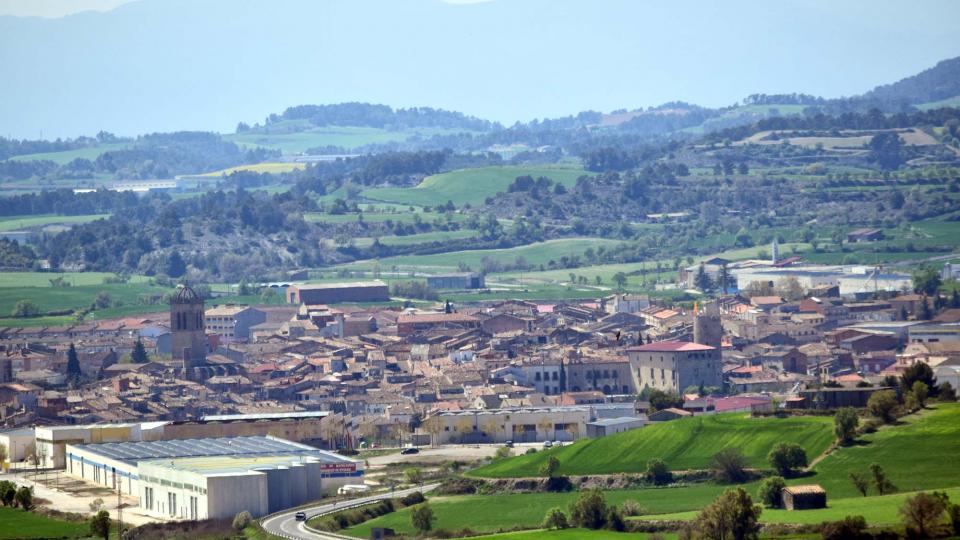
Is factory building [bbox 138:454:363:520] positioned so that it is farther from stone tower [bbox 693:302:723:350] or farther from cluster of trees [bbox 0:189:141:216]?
cluster of trees [bbox 0:189:141:216]

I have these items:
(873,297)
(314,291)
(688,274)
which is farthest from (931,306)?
(314,291)

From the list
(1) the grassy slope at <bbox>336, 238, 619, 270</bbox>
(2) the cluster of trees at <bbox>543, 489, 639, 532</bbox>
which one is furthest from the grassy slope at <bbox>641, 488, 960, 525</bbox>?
(1) the grassy slope at <bbox>336, 238, 619, 270</bbox>

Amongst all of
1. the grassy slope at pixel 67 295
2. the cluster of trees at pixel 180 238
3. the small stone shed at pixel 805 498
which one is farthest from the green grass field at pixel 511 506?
the cluster of trees at pixel 180 238

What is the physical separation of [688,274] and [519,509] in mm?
65049

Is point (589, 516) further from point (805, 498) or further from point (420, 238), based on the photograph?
point (420, 238)

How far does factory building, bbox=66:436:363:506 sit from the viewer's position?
5559 cm

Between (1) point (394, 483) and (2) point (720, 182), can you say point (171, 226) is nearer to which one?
(2) point (720, 182)

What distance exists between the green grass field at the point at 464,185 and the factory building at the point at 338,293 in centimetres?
4453

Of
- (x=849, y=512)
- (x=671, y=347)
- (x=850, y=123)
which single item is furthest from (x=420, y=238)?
(x=849, y=512)

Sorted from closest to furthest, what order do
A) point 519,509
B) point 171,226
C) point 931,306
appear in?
point 519,509
point 931,306
point 171,226

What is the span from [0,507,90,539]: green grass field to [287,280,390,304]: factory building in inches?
2204

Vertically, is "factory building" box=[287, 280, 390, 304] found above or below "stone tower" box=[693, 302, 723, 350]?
below

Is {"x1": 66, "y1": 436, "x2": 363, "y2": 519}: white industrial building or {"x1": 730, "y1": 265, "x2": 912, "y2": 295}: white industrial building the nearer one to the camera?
{"x1": 66, "y1": 436, "x2": 363, "y2": 519}: white industrial building

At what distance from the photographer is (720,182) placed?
15938cm
